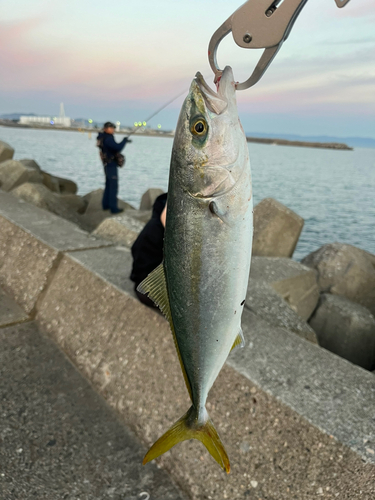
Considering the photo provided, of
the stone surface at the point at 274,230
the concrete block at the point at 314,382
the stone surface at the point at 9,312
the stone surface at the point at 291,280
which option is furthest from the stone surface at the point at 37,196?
the concrete block at the point at 314,382

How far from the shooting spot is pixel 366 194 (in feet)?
100

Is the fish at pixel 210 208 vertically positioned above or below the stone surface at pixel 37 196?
above

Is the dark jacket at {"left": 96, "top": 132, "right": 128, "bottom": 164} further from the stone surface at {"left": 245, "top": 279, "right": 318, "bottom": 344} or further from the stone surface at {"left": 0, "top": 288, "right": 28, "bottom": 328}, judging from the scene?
the stone surface at {"left": 245, "top": 279, "right": 318, "bottom": 344}

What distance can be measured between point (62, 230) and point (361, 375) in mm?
3874

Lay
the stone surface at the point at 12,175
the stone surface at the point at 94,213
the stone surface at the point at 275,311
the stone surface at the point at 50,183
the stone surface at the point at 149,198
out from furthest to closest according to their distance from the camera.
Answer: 1. the stone surface at the point at 50,183
2. the stone surface at the point at 149,198
3. the stone surface at the point at 12,175
4. the stone surface at the point at 94,213
5. the stone surface at the point at 275,311

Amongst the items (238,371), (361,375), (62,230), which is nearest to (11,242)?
(62,230)

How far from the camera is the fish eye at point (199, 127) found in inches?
46.4

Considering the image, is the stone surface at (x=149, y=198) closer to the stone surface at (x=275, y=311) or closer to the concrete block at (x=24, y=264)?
the concrete block at (x=24, y=264)

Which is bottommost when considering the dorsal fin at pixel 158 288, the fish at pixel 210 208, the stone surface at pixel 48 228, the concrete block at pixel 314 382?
the stone surface at pixel 48 228

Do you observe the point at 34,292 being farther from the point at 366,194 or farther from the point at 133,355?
the point at 366,194

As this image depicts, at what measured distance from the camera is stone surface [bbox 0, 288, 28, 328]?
4.09m

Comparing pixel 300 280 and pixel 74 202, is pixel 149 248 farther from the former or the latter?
pixel 74 202

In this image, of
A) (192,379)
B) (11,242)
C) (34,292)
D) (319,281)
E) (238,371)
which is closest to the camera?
(192,379)

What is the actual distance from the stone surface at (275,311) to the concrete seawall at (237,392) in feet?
2.14
